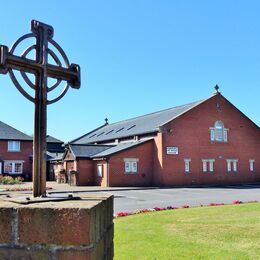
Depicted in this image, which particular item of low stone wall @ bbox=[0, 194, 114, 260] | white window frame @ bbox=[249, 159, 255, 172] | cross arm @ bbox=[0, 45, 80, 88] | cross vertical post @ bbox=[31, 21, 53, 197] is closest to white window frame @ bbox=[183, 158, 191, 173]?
white window frame @ bbox=[249, 159, 255, 172]

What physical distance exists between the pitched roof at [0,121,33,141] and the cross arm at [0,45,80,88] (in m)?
51.2

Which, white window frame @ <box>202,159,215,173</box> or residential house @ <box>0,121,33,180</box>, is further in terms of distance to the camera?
residential house @ <box>0,121,33,180</box>

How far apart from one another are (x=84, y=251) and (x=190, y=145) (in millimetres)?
40666

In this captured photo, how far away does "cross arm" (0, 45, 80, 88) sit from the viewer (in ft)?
10.8

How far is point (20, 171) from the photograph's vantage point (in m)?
52.9

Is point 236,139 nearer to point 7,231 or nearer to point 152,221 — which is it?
point 152,221

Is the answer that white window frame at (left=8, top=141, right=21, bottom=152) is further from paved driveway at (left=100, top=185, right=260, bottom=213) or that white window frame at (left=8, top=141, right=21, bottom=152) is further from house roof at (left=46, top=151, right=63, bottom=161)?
paved driveway at (left=100, top=185, right=260, bottom=213)

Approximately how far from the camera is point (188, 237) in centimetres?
975

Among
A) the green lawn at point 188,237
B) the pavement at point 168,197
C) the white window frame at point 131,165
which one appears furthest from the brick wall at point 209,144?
the green lawn at point 188,237

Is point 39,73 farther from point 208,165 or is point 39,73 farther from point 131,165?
point 208,165

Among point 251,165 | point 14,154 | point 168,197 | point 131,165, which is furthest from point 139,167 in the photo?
point 14,154

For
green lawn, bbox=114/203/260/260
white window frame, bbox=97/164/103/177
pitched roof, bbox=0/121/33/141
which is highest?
pitched roof, bbox=0/121/33/141

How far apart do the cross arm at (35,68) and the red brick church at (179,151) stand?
34.7 meters

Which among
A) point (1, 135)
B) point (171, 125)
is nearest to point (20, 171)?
point (1, 135)
